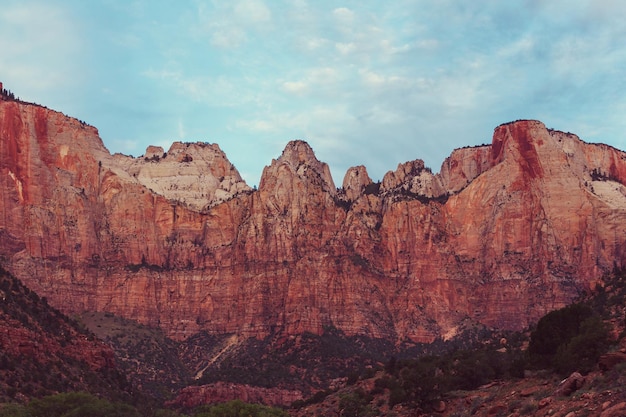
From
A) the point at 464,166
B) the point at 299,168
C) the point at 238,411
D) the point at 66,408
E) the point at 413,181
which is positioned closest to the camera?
the point at 66,408

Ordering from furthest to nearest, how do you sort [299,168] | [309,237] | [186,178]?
1. [186,178]
2. [299,168]
3. [309,237]

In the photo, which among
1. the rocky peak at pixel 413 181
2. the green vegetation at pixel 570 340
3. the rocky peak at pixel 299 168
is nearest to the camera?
the green vegetation at pixel 570 340

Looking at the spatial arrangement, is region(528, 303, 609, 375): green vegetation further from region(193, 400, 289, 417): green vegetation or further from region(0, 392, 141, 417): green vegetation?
region(0, 392, 141, 417): green vegetation

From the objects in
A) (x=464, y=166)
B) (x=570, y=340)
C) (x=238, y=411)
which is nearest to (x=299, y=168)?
(x=464, y=166)

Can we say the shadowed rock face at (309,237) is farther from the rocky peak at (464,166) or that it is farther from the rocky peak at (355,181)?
the rocky peak at (355,181)

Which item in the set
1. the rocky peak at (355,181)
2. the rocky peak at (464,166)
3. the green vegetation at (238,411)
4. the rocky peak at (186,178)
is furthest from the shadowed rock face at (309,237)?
the green vegetation at (238,411)

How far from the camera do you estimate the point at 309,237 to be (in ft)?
578

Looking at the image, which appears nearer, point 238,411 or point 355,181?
point 238,411

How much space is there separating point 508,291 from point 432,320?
41.4ft

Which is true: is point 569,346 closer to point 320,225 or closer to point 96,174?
point 320,225

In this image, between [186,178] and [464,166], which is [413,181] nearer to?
[464,166]

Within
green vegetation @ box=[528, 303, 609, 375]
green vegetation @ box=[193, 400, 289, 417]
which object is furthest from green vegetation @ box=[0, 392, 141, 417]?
green vegetation @ box=[528, 303, 609, 375]

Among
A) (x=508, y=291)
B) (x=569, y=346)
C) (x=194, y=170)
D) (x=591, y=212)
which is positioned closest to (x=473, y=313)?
(x=508, y=291)

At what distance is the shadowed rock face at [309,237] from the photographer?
166m
